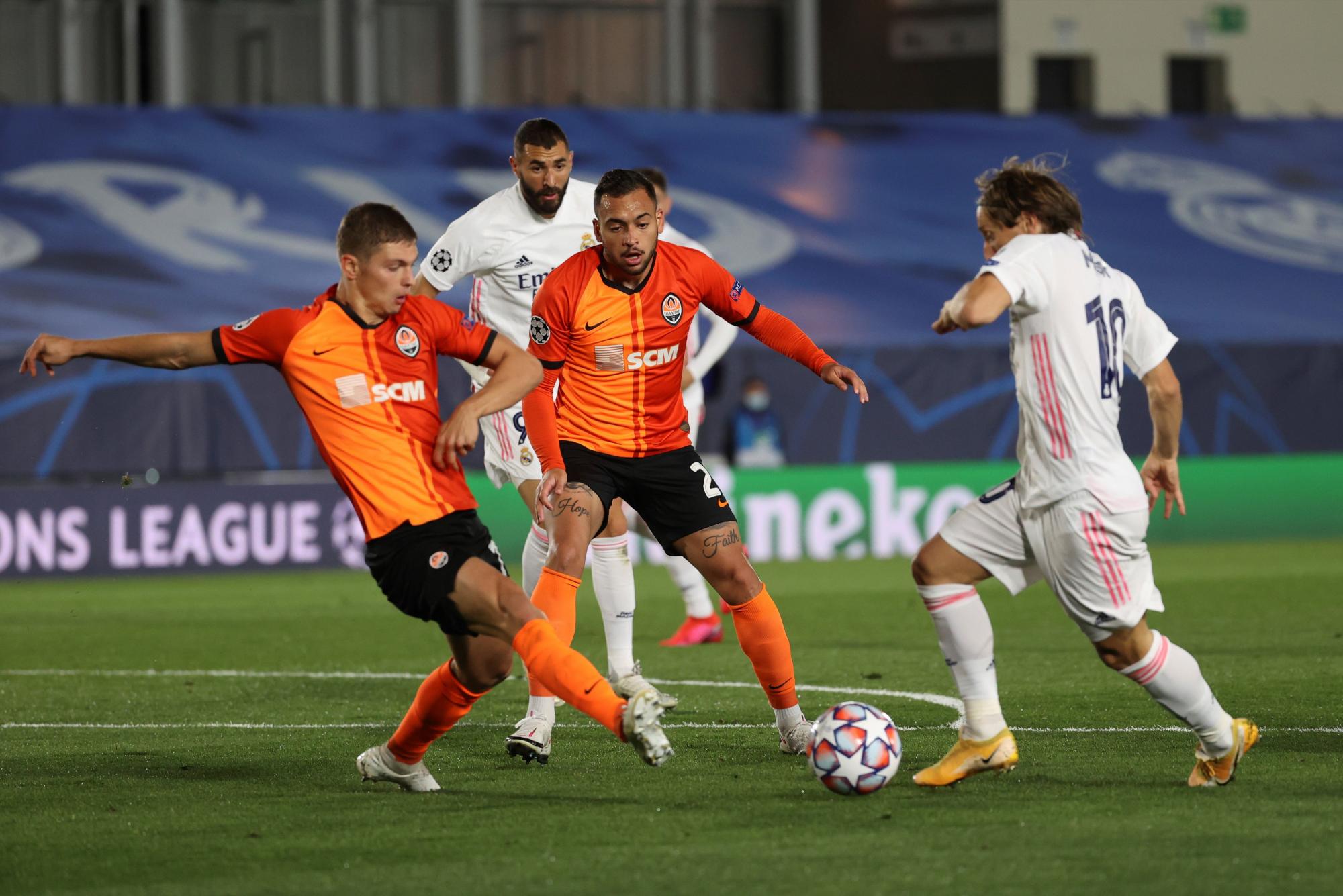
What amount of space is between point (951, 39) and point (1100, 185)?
140 inches

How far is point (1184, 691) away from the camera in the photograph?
18.5ft

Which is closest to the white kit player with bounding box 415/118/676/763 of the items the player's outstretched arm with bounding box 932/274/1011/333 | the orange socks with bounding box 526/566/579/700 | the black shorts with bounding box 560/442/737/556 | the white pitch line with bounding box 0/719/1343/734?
the white pitch line with bounding box 0/719/1343/734

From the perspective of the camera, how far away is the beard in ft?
26.1

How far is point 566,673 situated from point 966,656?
1336 mm

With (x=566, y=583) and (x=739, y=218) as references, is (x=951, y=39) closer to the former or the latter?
(x=739, y=218)

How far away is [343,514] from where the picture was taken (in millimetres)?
16734

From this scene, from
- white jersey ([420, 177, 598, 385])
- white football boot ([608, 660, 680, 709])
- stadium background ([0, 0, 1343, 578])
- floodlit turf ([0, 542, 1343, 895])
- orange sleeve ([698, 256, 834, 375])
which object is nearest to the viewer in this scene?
floodlit turf ([0, 542, 1343, 895])

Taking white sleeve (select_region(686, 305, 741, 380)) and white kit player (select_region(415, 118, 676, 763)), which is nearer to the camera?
white kit player (select_region(415, 118, 676, 763))

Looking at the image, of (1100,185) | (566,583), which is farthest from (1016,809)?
(1100,185)

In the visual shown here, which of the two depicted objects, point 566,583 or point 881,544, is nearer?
point 566,583

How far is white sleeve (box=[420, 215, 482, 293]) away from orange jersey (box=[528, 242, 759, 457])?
1.33 metres

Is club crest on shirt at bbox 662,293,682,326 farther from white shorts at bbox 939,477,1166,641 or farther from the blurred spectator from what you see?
the blurred spectator

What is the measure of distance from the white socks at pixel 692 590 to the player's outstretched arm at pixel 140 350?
5471mm

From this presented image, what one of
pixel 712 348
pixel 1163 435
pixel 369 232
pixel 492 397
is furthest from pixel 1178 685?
pixel 712 348
